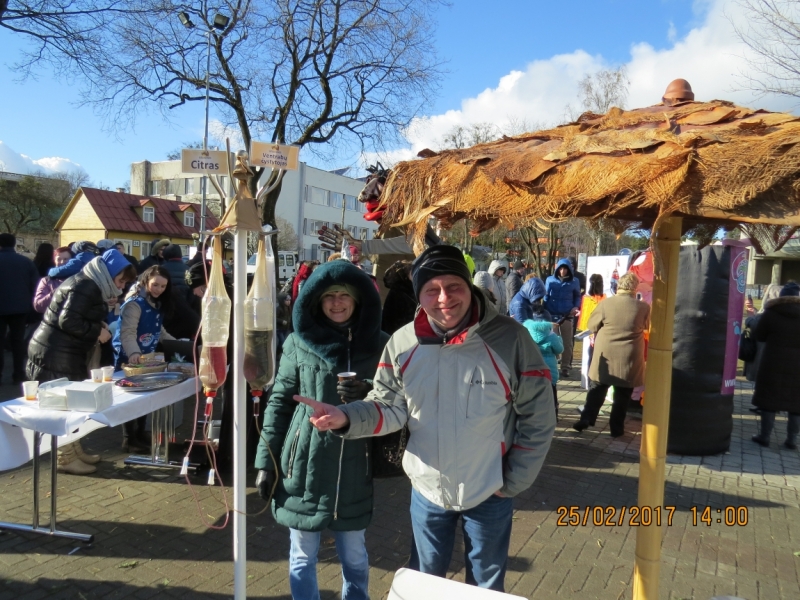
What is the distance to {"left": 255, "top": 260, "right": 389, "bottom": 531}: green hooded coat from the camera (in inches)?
91.6

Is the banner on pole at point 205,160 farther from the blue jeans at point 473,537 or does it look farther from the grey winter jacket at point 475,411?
the blue jeans at point 473,537

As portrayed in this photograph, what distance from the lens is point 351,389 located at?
2.17 metres

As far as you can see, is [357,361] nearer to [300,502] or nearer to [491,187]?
[300,502]

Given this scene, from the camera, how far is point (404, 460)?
224 centimetres

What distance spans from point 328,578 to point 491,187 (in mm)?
2496

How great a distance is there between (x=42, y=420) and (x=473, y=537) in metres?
2.65

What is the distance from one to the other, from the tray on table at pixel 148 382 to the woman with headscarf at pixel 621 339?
14.0ft

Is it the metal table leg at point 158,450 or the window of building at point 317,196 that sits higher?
the window of building at point 317,196

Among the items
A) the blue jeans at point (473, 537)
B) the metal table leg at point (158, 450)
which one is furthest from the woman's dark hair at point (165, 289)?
the blue jeans at point (473, 537)

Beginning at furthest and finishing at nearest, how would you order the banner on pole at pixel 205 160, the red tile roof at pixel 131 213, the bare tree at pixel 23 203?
the red tile roof at pixel 131 213 < the bare tree at pixel 23 203 < the banner on pole at pixel 205 160

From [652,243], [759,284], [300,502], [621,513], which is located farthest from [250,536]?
[759,284]

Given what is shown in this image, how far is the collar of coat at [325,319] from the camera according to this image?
94.5 inches

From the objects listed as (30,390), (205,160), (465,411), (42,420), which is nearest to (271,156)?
(205,160)

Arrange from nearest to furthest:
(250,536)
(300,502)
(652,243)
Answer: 1. (652,243)
2. (300,502)
3. (250,536)
